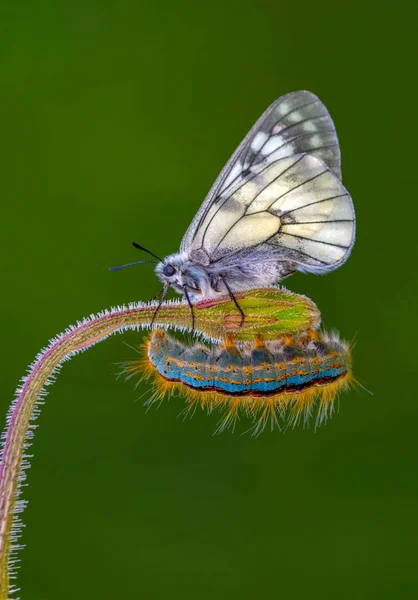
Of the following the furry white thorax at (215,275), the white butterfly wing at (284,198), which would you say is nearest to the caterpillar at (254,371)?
the furry white thorax at (215,275)

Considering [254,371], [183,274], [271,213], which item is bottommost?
[254,371]

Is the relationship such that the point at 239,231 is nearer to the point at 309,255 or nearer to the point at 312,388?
the point at 309,255

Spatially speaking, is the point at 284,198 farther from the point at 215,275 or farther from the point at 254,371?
the point at 254,371

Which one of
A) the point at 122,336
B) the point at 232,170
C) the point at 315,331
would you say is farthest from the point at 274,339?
the point at 122,336

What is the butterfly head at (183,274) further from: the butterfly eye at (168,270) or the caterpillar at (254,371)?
the caterpillar at (254,371)

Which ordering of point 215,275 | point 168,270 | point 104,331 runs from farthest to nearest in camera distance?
point 215,275
point 168,270
point 104,331

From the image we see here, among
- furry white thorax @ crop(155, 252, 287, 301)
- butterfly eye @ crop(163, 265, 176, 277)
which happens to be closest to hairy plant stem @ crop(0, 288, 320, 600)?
furry white thorax @ crop(155, 252, 287, 301)

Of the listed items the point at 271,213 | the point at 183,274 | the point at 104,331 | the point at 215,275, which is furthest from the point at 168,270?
the point at 271,213
